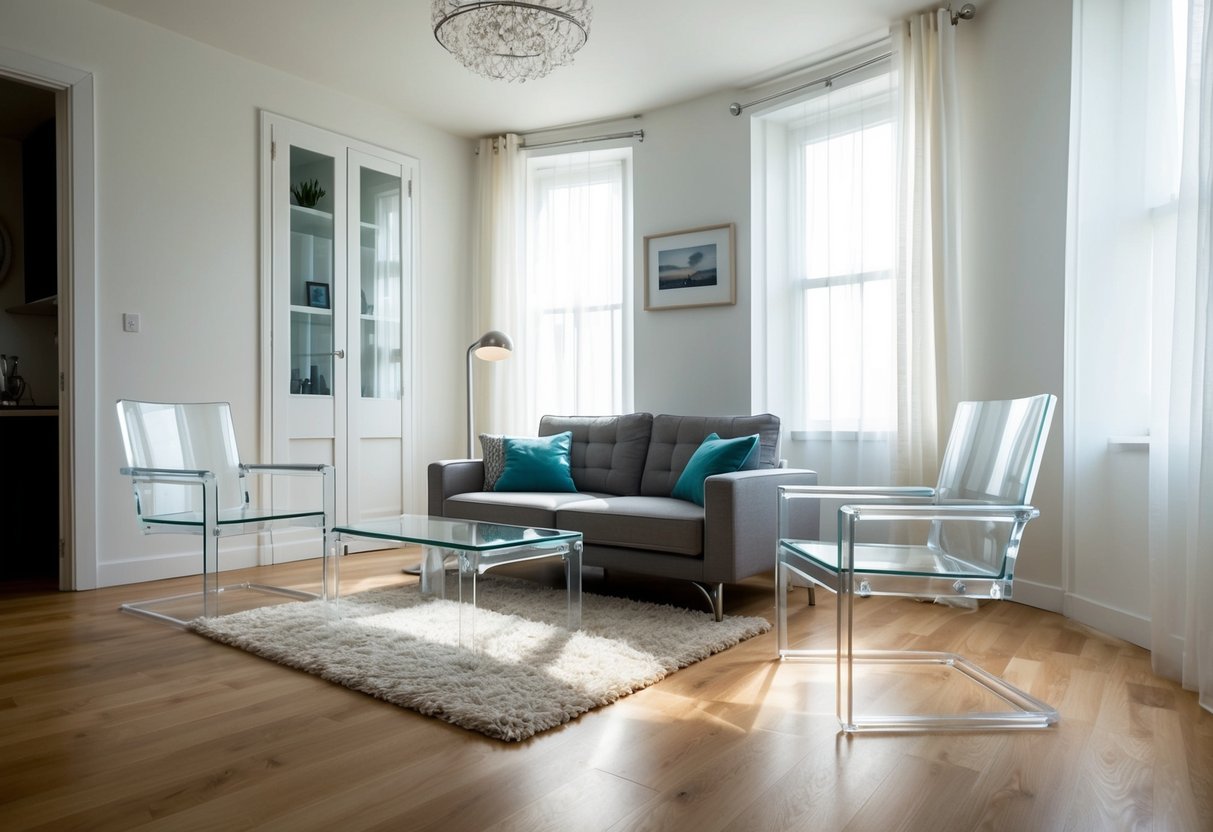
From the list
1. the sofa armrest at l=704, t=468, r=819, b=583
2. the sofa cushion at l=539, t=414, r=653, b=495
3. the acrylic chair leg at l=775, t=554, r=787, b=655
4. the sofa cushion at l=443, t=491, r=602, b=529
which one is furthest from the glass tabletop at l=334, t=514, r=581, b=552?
the sofa cushion at l=539, t=414, r=653, b=495

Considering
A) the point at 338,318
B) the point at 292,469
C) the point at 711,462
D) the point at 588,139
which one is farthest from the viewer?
the point at 588,139

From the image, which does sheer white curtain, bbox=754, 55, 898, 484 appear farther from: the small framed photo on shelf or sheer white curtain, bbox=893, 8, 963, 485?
the small framed photo on shelf

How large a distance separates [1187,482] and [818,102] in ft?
9.20

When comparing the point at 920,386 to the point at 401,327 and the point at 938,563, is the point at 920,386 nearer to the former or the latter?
the point at 938,563

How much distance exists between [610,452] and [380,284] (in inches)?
75.9

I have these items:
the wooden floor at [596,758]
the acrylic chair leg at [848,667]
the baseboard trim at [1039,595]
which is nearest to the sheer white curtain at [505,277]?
the wooden floor at [596,758]

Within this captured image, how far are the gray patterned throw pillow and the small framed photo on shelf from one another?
1338mm

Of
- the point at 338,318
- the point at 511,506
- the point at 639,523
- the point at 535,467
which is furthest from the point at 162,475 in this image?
the point at 639,523

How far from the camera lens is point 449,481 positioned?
4.10m

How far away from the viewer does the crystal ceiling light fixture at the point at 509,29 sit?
2.94 metres

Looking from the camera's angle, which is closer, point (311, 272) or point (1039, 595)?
point (1039, 595)

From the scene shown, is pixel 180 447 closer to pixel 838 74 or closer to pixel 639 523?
pixel 639 523

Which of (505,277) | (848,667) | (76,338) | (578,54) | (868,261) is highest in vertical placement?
(578,54)

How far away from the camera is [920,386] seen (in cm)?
366
